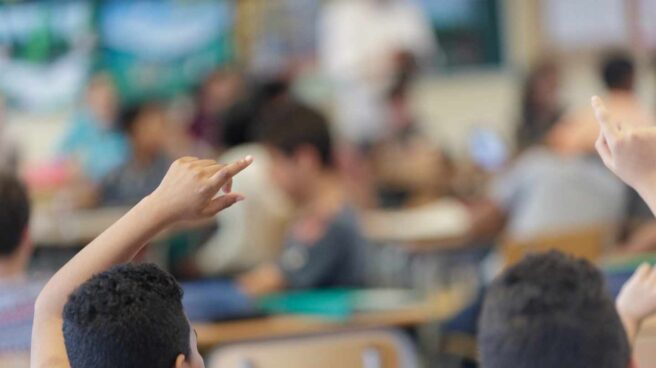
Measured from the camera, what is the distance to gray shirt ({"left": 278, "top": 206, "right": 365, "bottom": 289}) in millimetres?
3906

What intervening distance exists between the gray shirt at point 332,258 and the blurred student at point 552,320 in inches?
86.4

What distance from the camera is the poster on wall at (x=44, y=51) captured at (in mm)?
9320

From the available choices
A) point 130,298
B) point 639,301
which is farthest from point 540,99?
point 130,298

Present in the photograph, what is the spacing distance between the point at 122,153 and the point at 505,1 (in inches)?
145

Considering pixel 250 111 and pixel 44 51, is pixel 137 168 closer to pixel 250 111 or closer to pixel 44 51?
pixel 250 111

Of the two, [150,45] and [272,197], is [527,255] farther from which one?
[150,45]

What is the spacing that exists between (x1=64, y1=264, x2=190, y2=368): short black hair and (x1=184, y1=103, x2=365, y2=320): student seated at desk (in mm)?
2251

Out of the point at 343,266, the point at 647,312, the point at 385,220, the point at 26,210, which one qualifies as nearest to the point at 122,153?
the point at 385,220

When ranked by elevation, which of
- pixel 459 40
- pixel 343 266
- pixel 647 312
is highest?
pixel 647 312

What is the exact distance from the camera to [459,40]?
9656mm

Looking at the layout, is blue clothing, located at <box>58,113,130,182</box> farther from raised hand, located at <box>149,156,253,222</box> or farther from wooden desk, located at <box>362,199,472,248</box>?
raised hand, located at <box>149,156,253,222</box>

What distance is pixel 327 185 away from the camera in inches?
159

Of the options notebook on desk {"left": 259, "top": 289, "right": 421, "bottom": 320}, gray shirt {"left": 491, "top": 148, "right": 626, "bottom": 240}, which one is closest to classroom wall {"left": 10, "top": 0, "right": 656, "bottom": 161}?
gray shirt {"left": 491, "top": 148, "right": 626, "bottom": 240}

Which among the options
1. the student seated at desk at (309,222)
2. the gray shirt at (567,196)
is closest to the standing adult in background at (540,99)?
the gray shirt at (567,196)
